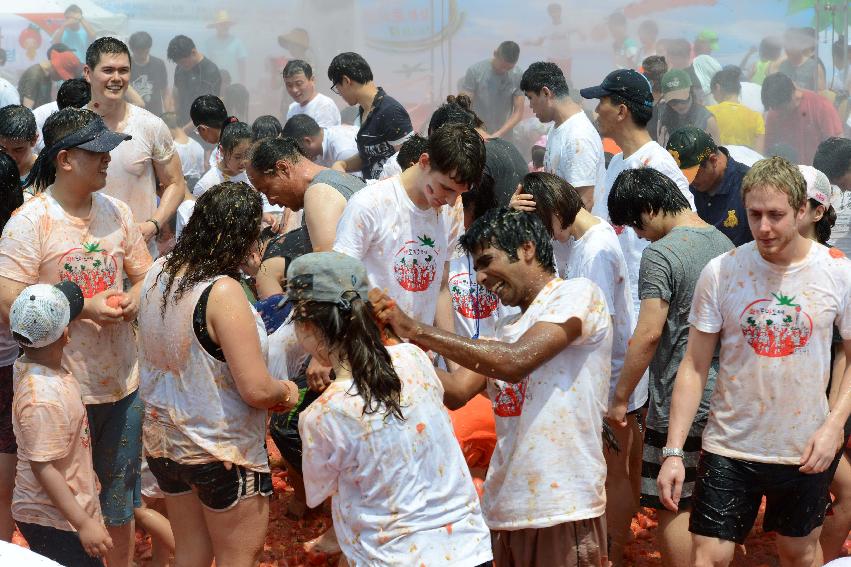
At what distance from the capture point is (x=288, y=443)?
5156mm

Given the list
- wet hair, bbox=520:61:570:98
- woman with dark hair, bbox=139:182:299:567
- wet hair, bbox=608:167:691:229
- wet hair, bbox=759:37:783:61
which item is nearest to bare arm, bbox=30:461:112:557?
woman with dark hair, bbox=139:182:299:567

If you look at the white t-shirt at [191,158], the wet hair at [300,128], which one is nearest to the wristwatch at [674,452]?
the wet hair at [300,128]

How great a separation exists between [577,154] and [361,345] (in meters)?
3.88

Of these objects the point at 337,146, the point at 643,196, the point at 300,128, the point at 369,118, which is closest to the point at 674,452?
the point at 643,196

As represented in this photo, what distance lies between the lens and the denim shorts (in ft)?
14.9

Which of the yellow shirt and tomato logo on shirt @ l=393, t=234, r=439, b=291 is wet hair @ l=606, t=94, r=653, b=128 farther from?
the yellow shirt

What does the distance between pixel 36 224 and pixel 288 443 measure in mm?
1604

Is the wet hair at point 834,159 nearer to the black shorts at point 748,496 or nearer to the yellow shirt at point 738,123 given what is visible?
the yellow shirt at point 738,123

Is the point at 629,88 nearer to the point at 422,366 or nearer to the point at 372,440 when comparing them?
the point at 422,366

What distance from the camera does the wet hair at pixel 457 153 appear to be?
4.49 meters

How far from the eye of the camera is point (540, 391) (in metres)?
3.64

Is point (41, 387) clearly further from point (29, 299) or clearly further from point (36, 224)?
point (36, 224)

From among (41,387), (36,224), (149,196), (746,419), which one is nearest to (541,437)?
(746,419)

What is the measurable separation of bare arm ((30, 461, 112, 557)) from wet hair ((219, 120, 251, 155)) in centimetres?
374
